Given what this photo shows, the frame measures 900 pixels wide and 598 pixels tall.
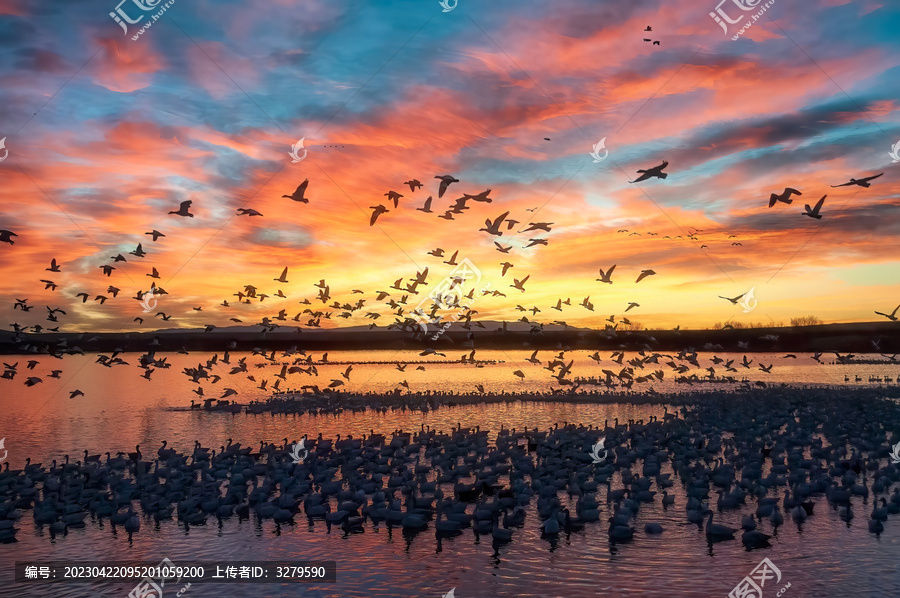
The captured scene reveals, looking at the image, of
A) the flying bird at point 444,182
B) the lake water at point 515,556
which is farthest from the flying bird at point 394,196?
the lake water at point 515,556

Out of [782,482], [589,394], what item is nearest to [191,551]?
[782,482]

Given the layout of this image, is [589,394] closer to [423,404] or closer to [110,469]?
[423,404]

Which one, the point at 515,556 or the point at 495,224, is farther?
the point at 495,224

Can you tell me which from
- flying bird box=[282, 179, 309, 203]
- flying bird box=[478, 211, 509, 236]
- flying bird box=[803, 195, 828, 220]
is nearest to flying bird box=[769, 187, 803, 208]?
flying bird box=[803, 195, 828, 220]

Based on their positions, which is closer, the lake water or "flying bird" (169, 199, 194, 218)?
the lake water

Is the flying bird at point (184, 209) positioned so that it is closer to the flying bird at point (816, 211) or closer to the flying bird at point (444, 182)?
the flying bird at point (444, 182)

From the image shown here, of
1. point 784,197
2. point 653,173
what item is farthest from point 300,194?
point 784,197

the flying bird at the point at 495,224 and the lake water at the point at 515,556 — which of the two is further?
the flying bird at the point at 495,224

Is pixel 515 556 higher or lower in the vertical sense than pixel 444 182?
lower

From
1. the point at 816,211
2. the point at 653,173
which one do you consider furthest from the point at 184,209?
the point at 816,211

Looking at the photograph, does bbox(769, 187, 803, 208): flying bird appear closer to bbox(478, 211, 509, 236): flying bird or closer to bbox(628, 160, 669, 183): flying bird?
bbox(628, 160, 669, 183): flying bird

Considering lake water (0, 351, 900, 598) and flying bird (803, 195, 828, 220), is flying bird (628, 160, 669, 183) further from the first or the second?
lake water (0, 351, 900, 598)

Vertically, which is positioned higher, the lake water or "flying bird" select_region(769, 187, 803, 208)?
"flying bird" select_region(769, 187, 803, 208)

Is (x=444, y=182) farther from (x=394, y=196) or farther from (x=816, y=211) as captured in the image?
(x=816, y=211)
